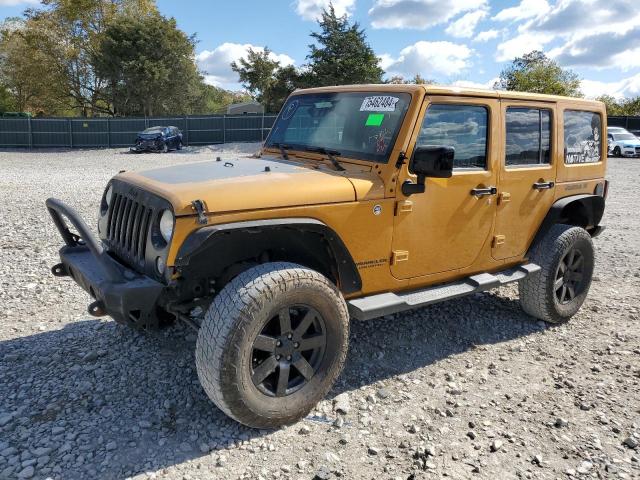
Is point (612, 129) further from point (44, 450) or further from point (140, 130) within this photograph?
point (44, 450)

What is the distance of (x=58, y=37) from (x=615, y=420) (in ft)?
A: 141

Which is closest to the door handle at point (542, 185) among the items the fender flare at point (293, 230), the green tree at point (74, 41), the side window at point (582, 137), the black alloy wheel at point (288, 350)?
the side window at point (582, 137)

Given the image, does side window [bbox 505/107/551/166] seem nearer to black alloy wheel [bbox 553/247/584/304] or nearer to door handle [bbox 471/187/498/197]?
door handle [bbox 471/187/498/197]

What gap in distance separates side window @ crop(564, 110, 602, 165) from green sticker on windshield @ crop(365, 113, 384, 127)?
2.07 metres

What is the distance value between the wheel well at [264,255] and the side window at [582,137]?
2647 mm

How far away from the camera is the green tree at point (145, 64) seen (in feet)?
111

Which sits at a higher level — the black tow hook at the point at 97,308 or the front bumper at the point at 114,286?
the front bumper at the point at 114,286

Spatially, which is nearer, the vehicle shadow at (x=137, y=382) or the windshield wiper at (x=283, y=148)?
the vehicle shadow at (x=137, y=382)

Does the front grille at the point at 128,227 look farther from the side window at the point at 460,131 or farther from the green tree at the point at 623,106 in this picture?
the green tree at the point at 623,106

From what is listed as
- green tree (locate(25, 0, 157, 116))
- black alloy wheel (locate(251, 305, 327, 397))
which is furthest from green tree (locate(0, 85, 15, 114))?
black alloy wheel (locate(251, 305, 327, 397))

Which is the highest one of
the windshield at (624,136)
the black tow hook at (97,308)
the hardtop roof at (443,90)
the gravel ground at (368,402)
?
the windshield at (624,136)

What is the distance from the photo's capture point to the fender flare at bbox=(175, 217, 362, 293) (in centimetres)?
291

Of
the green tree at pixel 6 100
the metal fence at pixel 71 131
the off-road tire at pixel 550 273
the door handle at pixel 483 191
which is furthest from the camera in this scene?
the green tree at pixel 6 100

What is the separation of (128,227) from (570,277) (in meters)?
3.96
